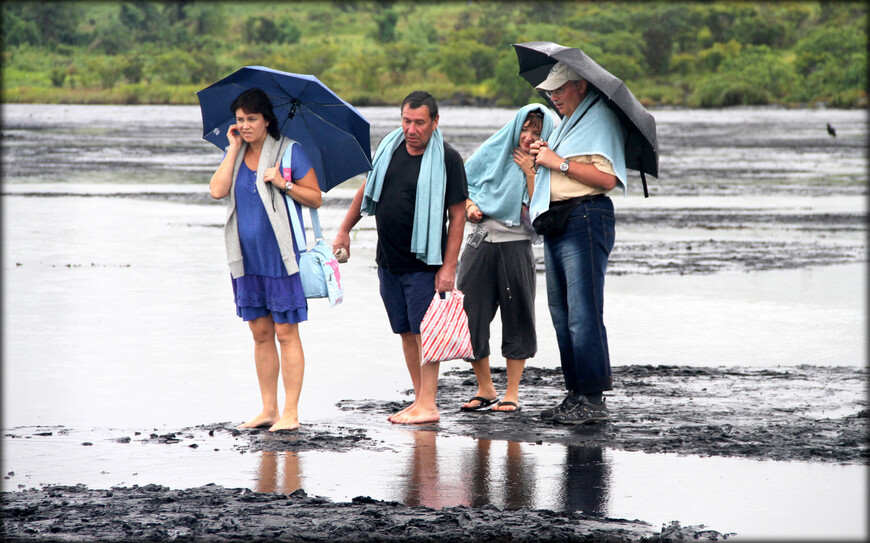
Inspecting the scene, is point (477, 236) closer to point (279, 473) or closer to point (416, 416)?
point (416, 416)

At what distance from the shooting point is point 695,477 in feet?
18.6

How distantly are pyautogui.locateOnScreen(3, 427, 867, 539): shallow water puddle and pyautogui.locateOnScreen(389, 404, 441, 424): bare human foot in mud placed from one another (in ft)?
1.00

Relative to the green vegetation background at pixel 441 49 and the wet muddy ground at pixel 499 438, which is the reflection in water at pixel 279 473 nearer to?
the wet muddy ground at pixel 499 438

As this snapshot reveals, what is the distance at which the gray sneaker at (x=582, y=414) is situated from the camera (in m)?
6.77

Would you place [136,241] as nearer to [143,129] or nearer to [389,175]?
[389,175]

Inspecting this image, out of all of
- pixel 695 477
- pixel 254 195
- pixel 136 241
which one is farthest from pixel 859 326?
pixel 136 241

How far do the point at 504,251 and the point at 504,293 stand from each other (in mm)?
256

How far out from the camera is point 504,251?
7.28 metres

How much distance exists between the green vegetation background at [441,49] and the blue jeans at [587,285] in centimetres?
8699

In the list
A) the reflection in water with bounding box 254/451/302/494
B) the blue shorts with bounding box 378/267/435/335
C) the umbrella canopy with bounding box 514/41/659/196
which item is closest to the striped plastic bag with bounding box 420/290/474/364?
the blue shorts with bounding box 378/267/435/335

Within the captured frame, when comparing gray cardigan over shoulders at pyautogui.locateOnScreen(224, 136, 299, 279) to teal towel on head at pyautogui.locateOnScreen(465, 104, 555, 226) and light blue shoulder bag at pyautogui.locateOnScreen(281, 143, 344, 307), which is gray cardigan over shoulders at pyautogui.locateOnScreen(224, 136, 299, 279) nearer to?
light blue shoulder bag at pyautogui.locateOnScreen(281, 143, 344, 307)

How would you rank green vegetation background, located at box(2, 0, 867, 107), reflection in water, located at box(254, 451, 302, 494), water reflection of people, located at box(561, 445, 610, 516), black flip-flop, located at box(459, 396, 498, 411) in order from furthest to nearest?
green vegetation background, located at box(2, 0, 867, 107), black flip-flop, located at box(459, 396, 498, 411), reflection in water, located at box(254, 451, 302, 494), water reflection of people, located at box(561, 445, 610, 516)

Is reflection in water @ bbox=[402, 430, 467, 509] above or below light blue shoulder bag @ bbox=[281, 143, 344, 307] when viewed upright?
below

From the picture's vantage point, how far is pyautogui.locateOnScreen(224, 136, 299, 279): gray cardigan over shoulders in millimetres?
6590
